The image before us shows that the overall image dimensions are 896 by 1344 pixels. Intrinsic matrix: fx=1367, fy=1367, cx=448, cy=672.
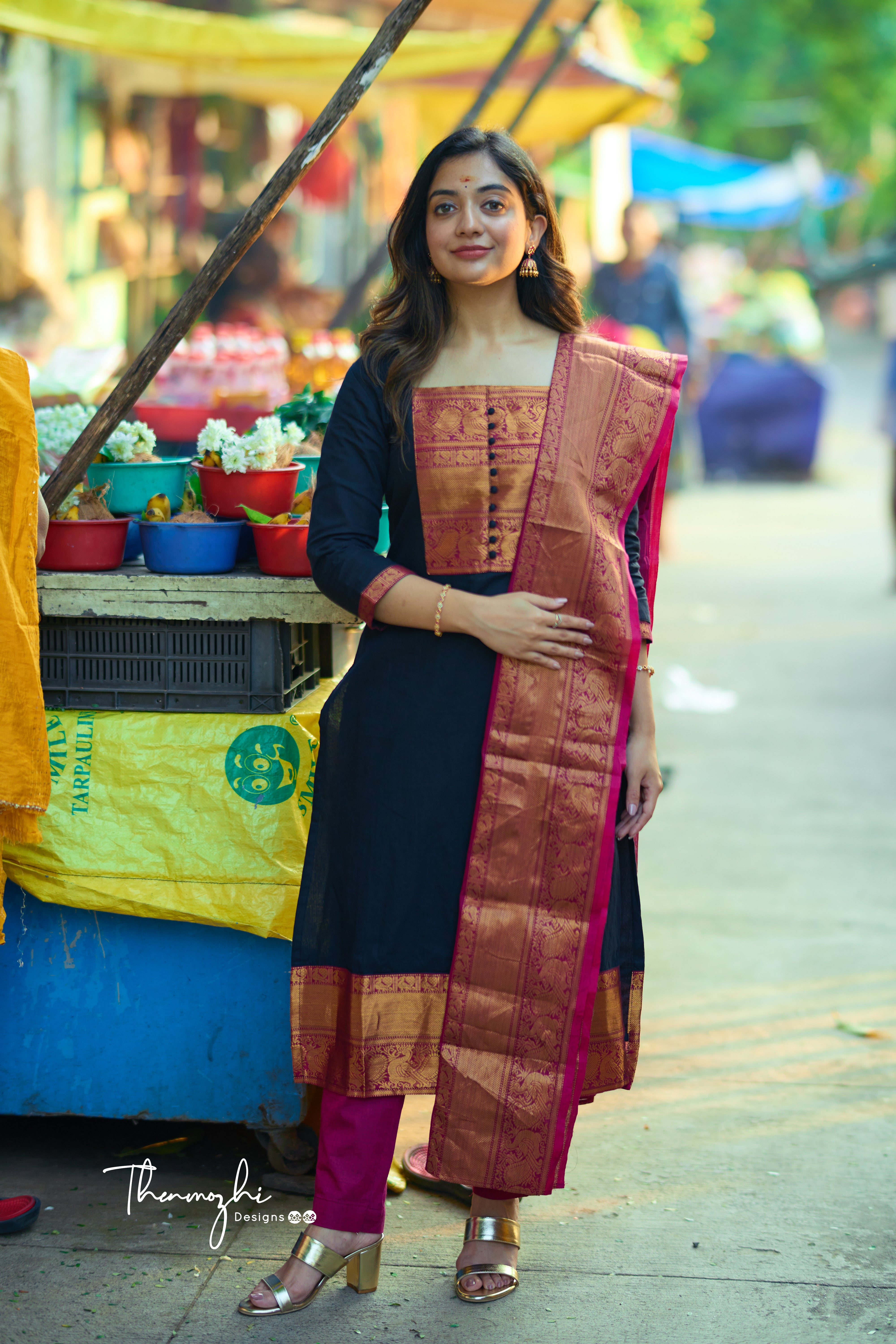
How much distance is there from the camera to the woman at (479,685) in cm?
207

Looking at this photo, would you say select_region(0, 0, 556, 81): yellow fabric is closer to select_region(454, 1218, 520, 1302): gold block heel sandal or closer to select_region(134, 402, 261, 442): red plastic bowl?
select_region(134, 402, 261, 442): red plastic bowl

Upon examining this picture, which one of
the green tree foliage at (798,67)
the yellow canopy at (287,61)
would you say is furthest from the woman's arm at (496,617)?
the green tree foliage at (798,67)

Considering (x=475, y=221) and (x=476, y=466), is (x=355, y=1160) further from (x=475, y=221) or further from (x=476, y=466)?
(x=475, y=221)

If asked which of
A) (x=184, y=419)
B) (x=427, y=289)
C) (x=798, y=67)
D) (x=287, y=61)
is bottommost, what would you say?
(x=184, y=419)

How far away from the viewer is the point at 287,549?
2418 mm

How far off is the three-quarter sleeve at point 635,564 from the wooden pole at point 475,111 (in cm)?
130

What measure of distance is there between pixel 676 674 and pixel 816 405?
828cm

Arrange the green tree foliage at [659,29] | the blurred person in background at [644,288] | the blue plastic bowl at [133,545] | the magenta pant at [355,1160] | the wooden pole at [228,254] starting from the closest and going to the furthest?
the magenta pant at [355,1160]
the wooden pole at [228,254]
the blue plastic bowl at [133,545]
the blurred person in background at [644,288]
the green tree foliage at [659,29]

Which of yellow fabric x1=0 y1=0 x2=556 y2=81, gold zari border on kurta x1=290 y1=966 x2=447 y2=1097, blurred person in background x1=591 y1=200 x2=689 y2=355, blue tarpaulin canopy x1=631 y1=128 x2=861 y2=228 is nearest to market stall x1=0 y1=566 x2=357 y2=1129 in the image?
gold zari border on kurta x1=290 y1=966 x2=447 y2=1097

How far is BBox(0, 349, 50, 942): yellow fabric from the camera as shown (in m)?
2.19

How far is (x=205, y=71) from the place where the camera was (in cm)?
772

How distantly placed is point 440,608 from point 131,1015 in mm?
1009

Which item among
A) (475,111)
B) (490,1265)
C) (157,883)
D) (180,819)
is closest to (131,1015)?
(157,883)

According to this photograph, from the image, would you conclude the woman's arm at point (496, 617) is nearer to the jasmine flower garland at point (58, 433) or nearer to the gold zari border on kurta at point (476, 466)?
the gold zari border on kurta at point (476, 466)
